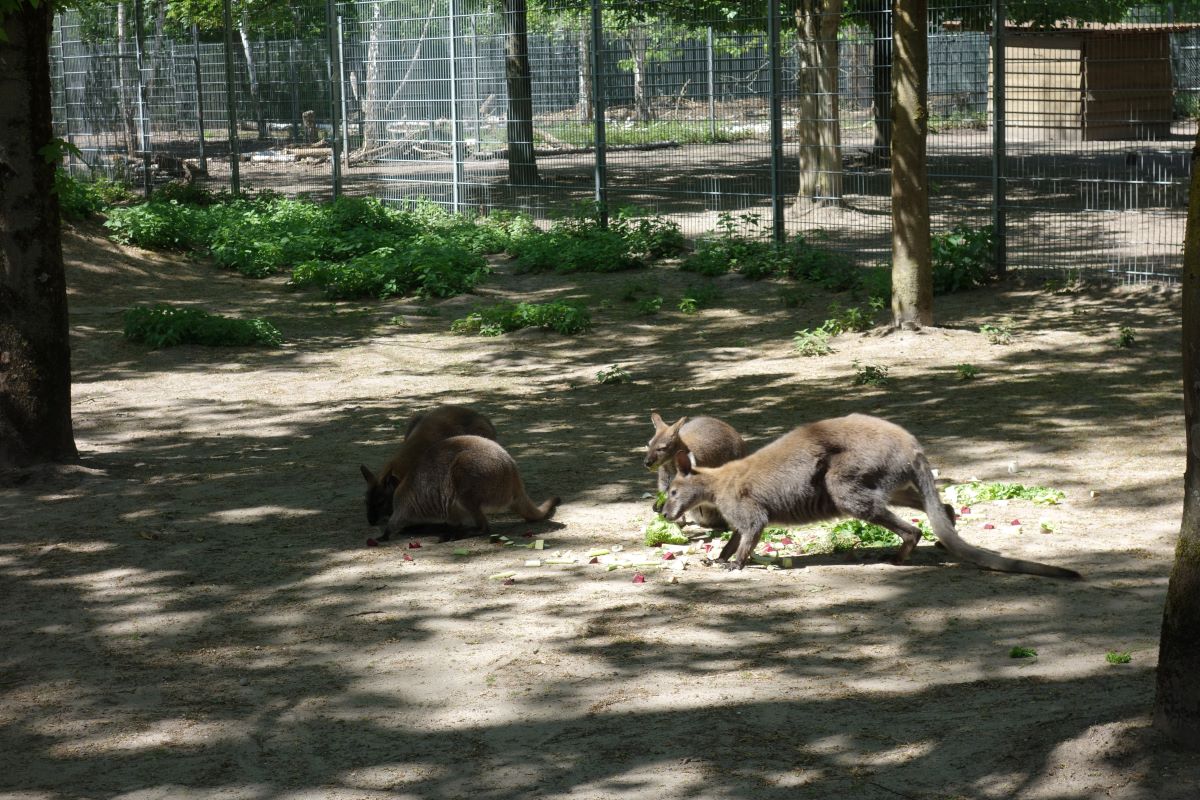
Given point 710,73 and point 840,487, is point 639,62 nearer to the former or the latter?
point 710,73

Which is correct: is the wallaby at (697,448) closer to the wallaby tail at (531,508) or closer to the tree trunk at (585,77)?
the wallaby tail at (531,508)

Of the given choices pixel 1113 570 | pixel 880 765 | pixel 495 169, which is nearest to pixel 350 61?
pixel 495 169

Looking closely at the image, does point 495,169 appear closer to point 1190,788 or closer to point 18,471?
point 18,471

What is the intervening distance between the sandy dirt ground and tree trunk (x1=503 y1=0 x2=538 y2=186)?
868 centimetres

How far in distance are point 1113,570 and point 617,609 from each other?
233 cm

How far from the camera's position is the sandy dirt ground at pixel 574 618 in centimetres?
457

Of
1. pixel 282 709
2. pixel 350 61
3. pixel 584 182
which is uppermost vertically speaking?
pixel 350 61

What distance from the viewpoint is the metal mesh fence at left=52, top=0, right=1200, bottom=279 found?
15805 mm

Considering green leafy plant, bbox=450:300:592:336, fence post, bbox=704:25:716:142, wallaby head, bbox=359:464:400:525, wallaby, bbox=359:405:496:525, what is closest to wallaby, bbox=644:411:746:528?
wallaby, bbox=359:405:496:525

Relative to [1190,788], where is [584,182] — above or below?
above

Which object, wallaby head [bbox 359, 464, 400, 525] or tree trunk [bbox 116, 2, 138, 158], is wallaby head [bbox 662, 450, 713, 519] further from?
tree trunk [bbox 116, 2, 138, 158]

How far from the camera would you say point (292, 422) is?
10.6 meters

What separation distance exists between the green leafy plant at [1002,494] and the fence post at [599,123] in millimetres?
10566

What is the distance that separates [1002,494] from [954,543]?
4.31 ft
